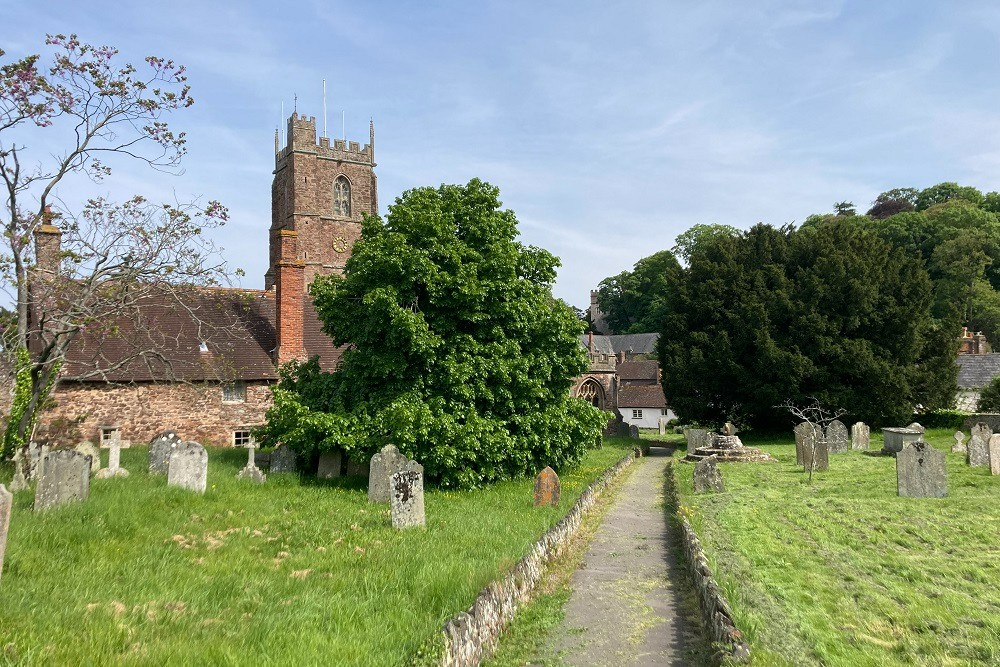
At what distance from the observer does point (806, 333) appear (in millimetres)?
35219

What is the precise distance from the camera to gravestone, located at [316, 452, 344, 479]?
19.5m

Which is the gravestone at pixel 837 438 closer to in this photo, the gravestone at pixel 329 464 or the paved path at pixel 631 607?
the paved path at pixel 631 607

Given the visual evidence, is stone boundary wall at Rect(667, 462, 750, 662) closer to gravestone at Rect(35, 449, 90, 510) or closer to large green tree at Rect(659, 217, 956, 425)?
gravestone at Rect(35, 449, 90, 510)

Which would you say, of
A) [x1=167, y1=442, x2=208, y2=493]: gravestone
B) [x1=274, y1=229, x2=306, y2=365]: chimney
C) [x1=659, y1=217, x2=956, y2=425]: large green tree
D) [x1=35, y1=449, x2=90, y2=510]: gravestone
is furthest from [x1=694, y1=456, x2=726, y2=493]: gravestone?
[x1=659, y1=217, x2=956, y2=425]: large green tree

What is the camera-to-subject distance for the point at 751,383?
36000 mm

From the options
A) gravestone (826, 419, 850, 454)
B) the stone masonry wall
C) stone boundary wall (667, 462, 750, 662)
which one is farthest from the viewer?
gravestone (826, 419, 850, 454)

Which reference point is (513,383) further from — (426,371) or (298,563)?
(298,563)

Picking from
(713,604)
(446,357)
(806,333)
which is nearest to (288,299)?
(446,357)

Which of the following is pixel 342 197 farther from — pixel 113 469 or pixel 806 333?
pixel 113 469

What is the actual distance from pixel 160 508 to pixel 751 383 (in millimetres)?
29502

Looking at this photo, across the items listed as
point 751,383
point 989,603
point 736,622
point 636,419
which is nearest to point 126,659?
point 736,622

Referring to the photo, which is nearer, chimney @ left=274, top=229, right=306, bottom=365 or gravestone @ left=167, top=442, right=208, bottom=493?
gravestone @ left=167, top=442, right=208, bottom=493

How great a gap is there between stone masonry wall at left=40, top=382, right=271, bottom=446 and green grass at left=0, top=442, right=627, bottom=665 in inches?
465

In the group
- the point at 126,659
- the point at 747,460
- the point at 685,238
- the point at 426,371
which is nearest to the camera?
the point at 126,659
